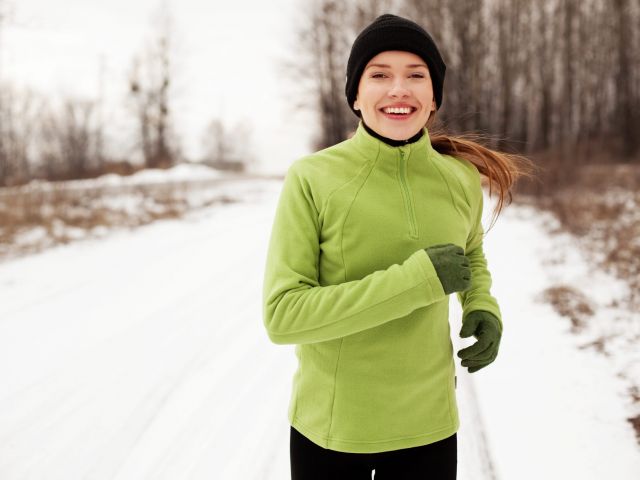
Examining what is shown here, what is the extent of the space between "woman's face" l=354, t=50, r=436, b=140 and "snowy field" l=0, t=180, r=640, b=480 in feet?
6.85

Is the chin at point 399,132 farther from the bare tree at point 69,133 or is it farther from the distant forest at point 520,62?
the bare tree at point 69,133

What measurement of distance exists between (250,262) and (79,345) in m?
3.14

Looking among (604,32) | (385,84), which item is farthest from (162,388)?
(604,32)

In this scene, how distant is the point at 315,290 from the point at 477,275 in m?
0.66

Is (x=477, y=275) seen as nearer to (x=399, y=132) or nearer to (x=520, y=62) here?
(x=399, y=132)

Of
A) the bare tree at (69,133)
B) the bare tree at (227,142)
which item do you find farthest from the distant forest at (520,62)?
the bare tree at (227,142)

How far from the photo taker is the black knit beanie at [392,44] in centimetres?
136

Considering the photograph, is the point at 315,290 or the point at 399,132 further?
the point at 399,132

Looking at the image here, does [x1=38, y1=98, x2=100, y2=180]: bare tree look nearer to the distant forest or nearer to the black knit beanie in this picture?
the distant forest

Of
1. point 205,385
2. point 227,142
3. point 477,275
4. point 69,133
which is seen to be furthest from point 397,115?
point 227,142

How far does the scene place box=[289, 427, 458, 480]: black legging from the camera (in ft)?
4.53

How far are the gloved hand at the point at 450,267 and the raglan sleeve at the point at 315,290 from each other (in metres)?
0.02

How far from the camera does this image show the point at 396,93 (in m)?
1.32

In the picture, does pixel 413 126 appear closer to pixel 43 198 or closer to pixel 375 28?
pixel 375 28
